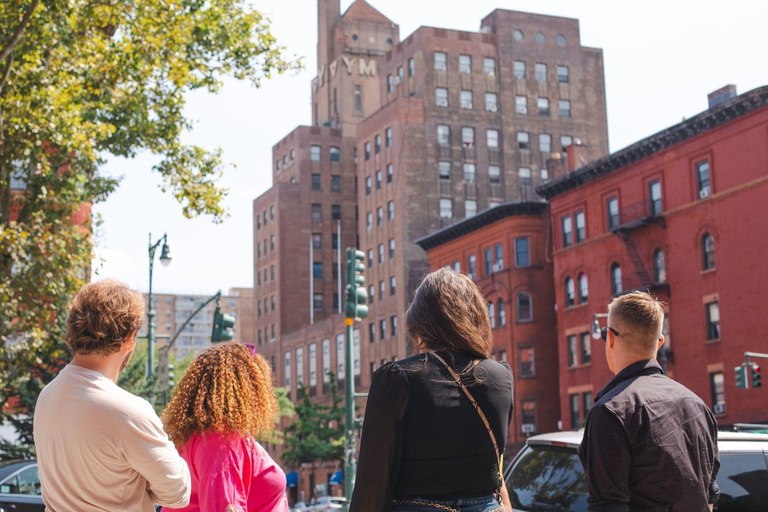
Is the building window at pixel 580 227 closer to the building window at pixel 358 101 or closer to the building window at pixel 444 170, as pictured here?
the building window at pixel 444 170

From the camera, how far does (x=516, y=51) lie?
8419cm

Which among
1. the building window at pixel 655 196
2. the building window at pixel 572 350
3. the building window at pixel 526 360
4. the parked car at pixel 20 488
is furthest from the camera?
the building window at pixel 526 360

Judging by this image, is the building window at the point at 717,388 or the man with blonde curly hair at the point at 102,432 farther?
the building window at the point at 717,388

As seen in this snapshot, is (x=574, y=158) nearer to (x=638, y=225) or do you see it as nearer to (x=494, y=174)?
(x=638, y=225)

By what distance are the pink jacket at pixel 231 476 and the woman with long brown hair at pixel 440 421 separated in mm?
1114

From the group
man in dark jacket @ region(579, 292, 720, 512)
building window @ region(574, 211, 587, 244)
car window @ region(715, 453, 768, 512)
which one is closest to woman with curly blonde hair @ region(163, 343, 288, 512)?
man in dark jacket @ region(579, 292, 720, 512)

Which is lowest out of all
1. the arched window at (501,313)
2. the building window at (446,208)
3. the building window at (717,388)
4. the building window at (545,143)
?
the building window at (717,388)

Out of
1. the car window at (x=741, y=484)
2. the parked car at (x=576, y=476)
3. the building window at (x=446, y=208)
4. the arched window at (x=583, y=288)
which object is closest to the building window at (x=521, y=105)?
the building window at (x=446, y=208)

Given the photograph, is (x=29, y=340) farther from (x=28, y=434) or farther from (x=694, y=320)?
(x=694, y=320)

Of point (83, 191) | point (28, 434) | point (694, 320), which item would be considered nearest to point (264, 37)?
point (83, 191)

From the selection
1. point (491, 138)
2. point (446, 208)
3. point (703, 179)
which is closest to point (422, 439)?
point (703, 179)

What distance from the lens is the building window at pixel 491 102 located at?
83.8 meters

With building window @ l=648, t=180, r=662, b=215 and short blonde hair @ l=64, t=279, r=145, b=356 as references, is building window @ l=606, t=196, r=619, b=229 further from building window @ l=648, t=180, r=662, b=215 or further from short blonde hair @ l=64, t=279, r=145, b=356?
short blonde hair @ l=64, t=279, r=145, b=356

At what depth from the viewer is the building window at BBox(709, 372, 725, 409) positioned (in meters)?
45.0
